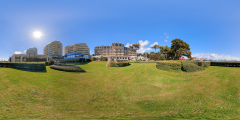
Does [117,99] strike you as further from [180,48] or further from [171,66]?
[180,48]

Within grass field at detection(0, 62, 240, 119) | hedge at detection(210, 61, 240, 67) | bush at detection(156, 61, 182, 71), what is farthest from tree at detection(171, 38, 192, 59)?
grass field at detection(0, 62, 240, 119)

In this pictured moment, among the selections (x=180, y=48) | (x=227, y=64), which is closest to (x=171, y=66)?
(x=227, y=64)

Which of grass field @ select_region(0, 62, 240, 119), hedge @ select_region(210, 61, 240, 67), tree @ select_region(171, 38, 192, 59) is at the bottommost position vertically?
grass field @ select_region(0, 62, 240, 119)

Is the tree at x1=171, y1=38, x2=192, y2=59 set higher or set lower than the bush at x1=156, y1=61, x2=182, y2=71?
higher

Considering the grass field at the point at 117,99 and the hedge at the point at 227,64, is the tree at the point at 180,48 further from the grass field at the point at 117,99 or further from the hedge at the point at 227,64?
the grass field at the point at 117,99

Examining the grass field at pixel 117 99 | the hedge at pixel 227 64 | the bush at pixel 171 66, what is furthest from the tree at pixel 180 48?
the grass field at pixel 117 99

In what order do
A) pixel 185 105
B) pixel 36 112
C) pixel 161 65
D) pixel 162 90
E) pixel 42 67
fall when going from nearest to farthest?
pixel 36 112
pixel 185 105
pixel 162 90
pixel 42 67
pixel 161 65

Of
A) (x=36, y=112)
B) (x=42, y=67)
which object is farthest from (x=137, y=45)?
(x=36, y=112)

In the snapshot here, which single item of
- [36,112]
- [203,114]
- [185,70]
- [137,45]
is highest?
[137,45]

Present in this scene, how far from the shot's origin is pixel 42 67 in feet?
38.4

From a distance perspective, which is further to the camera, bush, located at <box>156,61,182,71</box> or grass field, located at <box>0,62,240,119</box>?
bush, located at <box>156,61,182,71</box>

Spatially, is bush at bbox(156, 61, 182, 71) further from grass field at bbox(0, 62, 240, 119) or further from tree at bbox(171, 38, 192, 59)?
tree at bbox(171, 38, 192, 59)

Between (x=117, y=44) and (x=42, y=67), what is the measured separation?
7437 centimetres

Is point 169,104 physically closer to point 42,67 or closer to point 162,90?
point 162,90
